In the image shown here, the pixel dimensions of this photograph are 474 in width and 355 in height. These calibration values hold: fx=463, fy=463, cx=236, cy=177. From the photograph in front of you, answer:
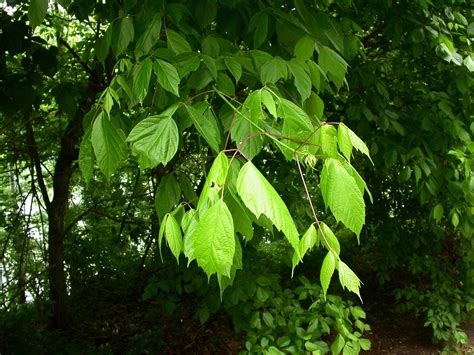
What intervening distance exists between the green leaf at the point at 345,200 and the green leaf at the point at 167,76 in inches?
21.3

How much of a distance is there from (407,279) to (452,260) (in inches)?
29.3

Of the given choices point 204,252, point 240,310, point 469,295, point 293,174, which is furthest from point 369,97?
point 204,252

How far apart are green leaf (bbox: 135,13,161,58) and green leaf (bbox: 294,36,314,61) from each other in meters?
0.47

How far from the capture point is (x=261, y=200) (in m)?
0.82

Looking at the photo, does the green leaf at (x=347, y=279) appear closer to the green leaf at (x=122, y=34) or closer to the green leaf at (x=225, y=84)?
the green leaf at (x=225, y=84)

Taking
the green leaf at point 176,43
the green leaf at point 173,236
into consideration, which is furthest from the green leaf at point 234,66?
the green leaf at point 173,236

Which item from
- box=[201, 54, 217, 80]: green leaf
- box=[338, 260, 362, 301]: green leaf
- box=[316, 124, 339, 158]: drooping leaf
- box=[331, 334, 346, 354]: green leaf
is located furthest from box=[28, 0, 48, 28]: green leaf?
box=[331, 334, 346, 354]: green leaf

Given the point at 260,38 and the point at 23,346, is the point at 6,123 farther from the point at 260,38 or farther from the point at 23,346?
the point at 260,38

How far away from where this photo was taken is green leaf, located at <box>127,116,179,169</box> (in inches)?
42.2

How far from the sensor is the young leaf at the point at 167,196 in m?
1.47

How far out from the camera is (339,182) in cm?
90

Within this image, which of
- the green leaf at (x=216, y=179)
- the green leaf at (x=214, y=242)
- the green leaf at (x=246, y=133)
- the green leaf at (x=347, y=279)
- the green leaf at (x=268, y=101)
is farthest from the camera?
the green leaf at (x=246, y=133)

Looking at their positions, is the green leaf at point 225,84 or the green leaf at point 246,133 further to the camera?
the green leaf at point 225,84

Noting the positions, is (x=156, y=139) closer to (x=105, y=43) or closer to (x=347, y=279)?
(x=347, y=279)
